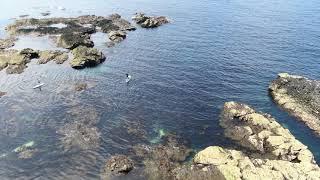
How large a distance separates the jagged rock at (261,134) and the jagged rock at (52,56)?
40.1 m

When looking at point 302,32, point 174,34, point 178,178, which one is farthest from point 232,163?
point 302,32

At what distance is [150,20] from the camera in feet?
357

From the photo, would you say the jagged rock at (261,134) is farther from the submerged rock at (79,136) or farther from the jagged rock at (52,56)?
the jagged rock at (52,56)

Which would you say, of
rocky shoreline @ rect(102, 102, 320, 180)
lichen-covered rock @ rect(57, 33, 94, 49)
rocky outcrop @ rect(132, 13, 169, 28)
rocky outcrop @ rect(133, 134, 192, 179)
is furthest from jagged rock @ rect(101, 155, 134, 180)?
rocky outcrop @ rect(132, 13, 169, 28)

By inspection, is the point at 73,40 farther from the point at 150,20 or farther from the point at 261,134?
the point at 261,134

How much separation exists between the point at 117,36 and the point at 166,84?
31.3m

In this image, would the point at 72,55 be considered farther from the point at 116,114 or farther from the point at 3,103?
the point at 116,114

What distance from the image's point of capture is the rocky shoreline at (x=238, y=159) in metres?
44.7

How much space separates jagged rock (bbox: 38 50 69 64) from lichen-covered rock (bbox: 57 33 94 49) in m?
4.53

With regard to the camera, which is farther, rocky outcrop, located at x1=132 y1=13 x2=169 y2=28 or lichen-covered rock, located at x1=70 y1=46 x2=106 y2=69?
rocky outcrop, located at x1=132 y1=13 x2=169 y2=28

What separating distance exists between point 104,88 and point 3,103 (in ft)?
58.8

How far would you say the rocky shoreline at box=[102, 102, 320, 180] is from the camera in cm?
4472

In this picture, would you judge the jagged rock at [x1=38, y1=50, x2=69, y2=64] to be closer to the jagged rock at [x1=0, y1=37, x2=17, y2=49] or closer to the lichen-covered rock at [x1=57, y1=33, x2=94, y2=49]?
the lichen-covered rock at [x1=57, y1=33, x2=94, y2=49]

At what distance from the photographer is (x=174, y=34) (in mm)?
99438
